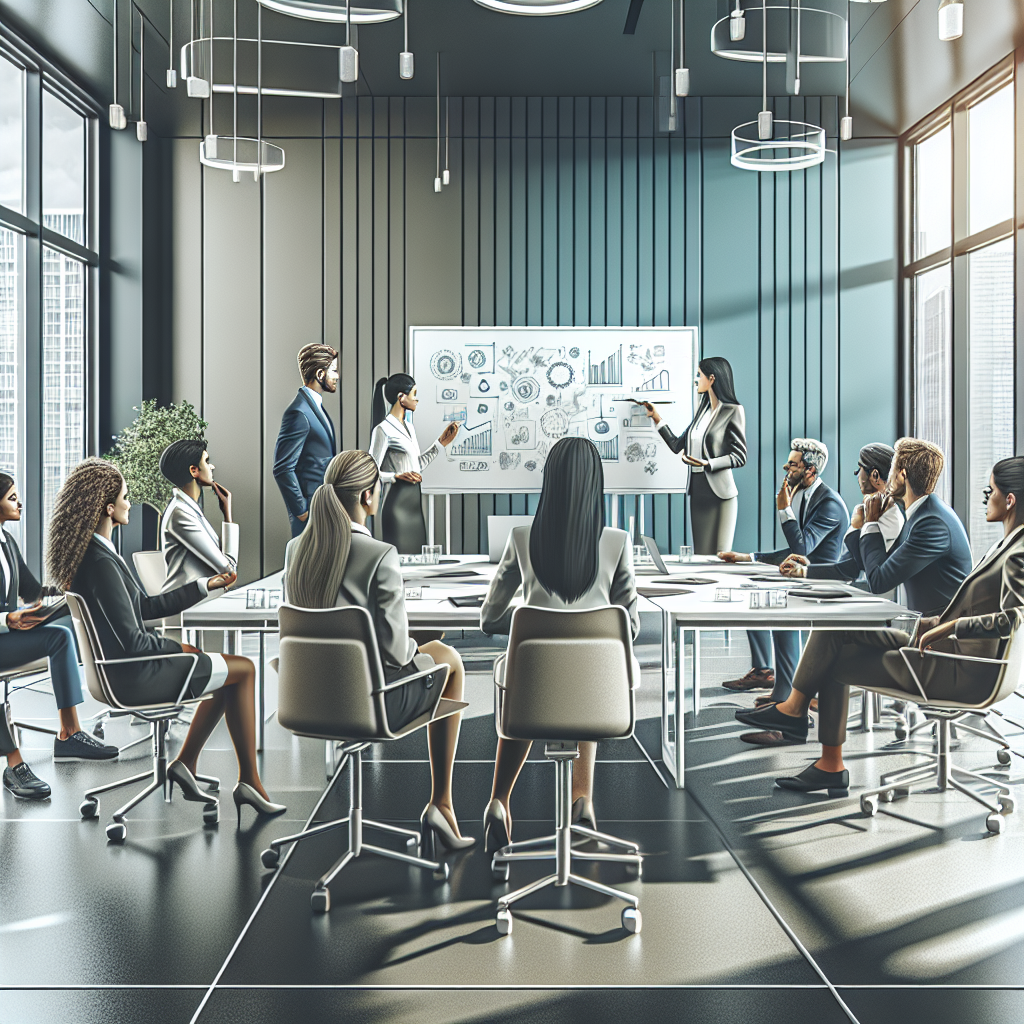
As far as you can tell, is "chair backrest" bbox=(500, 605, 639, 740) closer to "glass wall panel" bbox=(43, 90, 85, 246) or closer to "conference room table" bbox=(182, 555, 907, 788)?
"conference room table" bbox=(182, 555, 907, 788)

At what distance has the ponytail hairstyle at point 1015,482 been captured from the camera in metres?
3.67

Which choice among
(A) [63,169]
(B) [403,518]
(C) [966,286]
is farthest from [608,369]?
(A) [63,169]

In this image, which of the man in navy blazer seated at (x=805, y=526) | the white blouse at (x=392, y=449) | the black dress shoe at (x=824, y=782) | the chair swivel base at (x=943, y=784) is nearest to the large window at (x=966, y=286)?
the man in navy blazer seated at (x=805, y=526)

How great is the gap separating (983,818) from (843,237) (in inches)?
245

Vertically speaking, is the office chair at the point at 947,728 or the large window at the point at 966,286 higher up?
the large window at the point at 966,286

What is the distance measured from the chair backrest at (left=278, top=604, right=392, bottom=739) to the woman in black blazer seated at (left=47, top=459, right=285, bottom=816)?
853 mm

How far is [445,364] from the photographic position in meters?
8.23

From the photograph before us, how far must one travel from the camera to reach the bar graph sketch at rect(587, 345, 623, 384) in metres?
8.23

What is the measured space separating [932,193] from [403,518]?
5.41m

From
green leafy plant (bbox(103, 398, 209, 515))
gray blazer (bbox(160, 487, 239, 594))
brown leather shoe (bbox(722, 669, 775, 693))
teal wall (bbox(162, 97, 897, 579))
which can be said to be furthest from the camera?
teal wall (bbox(162, 97, 897, 579))

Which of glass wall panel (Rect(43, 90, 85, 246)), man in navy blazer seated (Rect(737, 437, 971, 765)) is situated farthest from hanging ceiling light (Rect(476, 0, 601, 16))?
glass wall panel (Rect(43, 90, 85, 246))

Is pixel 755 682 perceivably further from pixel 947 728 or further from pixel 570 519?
pixel 570 519

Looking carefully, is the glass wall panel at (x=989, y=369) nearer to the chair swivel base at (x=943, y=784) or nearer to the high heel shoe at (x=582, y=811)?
the chair swivel base at (x=943, y=784)

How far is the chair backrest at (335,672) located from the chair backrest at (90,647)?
950mm
